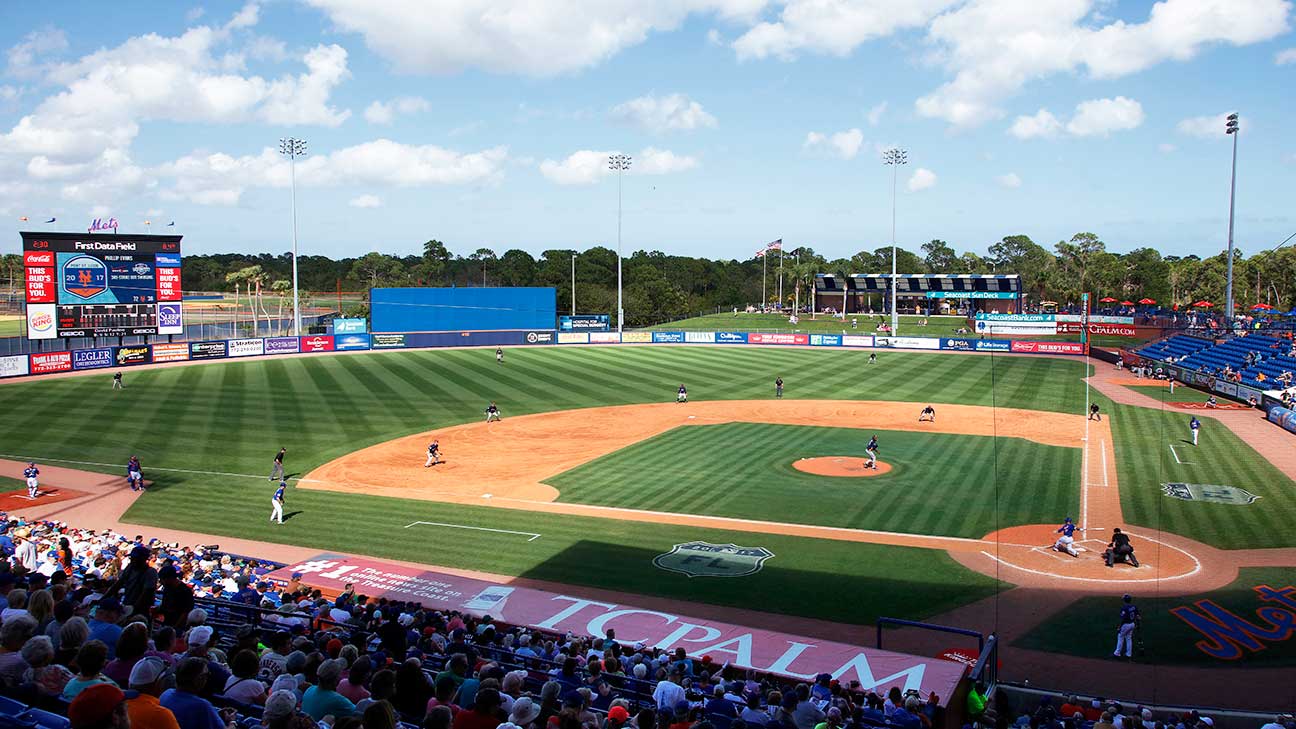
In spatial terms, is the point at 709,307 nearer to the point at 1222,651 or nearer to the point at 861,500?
the point at 861,500

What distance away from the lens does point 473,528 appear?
26.8 meters

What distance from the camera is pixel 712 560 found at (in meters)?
23.6

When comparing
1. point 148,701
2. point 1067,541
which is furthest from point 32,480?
point 1067,541

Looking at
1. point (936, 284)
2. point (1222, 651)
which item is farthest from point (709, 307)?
point (1222, 651)

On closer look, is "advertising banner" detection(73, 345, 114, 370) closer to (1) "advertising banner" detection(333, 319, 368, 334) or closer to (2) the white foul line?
(1) "advertising banner" detection(333, 319, 368, 334)

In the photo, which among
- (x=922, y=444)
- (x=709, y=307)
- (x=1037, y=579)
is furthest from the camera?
(x=709, y=307)

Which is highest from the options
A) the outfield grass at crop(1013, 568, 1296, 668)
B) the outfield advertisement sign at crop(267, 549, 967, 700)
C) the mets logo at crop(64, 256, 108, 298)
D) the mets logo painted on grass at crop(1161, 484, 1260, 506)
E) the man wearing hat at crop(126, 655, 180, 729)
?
the mets logo at crop(64, 256, 108, 298)

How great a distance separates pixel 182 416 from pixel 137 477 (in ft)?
51.1

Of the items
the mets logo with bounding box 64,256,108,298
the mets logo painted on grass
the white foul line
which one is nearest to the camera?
the white foul line

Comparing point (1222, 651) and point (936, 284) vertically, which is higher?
point (936, 284)

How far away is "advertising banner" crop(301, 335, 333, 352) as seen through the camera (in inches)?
2995

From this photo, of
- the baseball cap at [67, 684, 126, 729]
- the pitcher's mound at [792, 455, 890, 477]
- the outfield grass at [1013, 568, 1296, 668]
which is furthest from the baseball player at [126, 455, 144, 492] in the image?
the baseball cap at [67, 684, 126, 729]

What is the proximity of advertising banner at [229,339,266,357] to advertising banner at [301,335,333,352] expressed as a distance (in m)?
3.74

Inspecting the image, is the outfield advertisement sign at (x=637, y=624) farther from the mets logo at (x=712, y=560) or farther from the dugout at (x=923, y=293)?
the dugout at (x=923, y=293)
